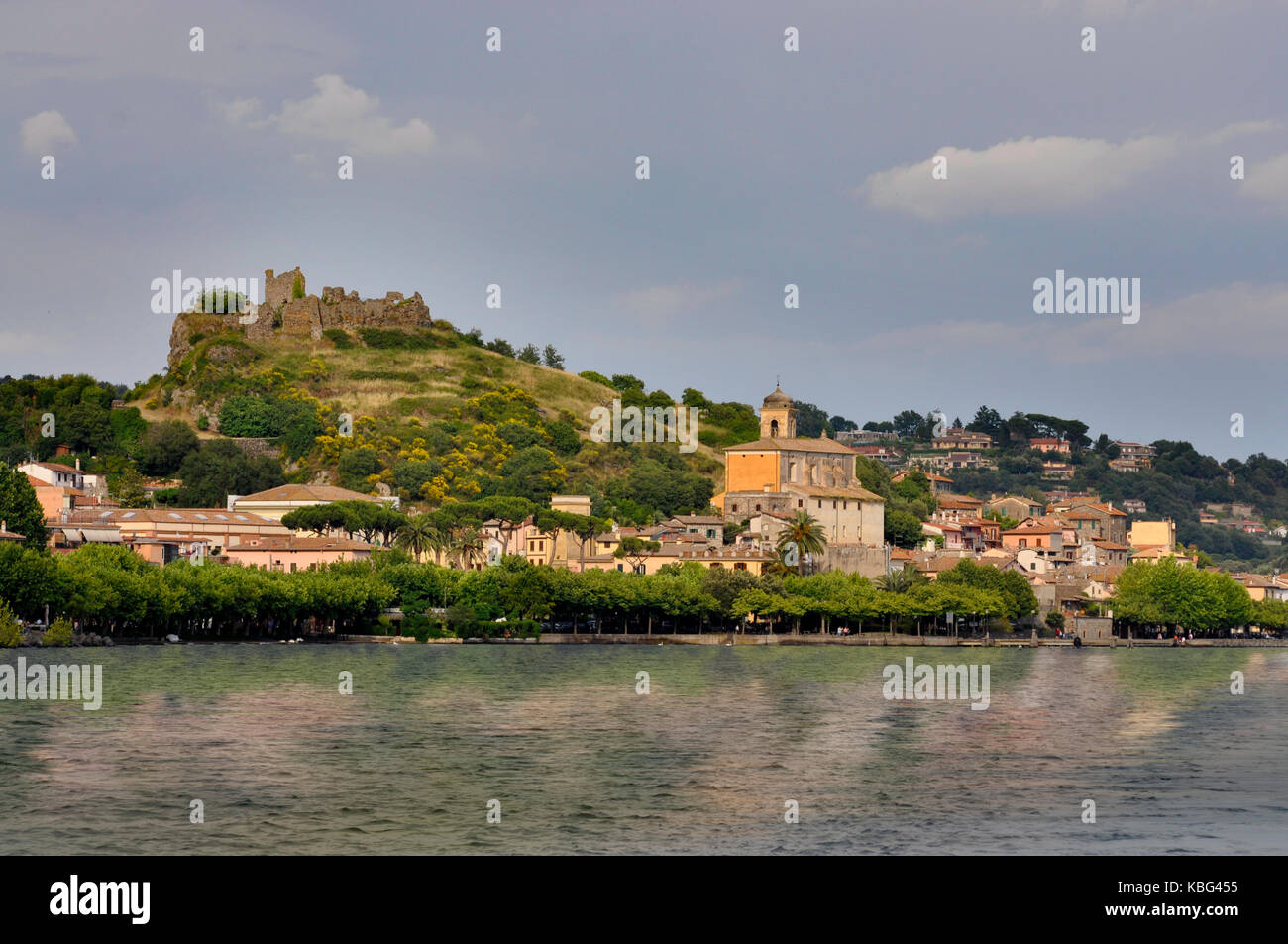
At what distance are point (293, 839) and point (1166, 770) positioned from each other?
1972 cm

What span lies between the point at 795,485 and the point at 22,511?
62247 mm

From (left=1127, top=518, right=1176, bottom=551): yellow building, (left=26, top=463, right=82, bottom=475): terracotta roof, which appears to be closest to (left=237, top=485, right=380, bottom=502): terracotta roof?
(left=26, top=463, right=82, bottom=475): terracotta roof

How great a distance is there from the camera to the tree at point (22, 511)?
89.5 metres

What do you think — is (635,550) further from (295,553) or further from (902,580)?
(295,553)

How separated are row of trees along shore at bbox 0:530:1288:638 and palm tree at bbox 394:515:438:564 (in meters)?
9.52

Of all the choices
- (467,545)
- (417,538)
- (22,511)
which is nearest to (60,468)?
(417,538)

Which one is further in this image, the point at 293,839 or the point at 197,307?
the point at 197,307

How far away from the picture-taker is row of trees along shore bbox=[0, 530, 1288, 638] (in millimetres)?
79812

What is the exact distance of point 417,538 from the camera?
118 metres

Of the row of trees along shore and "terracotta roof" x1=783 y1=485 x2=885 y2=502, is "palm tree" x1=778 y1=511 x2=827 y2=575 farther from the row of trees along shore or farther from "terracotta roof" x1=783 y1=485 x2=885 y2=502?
"terracotta roof" x1=783 y1=485 x2=885 y2=502
